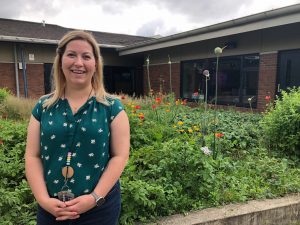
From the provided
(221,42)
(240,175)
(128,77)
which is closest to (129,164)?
(240,175)

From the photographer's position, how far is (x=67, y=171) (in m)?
1.58

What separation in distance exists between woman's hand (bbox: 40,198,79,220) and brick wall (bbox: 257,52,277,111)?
904 cm

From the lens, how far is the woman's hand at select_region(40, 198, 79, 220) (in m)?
1.53

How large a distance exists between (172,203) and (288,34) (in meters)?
7.77

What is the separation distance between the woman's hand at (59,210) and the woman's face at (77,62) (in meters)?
0.65

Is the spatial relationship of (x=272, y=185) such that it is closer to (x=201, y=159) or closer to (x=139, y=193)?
(x=201, y=159)

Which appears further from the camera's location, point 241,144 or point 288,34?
point 288,34

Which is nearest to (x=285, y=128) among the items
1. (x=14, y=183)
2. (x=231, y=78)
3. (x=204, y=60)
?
(x=14, y=183)

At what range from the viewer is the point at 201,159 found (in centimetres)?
303

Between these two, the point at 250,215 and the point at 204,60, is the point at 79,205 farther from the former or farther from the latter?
the point at 204,60

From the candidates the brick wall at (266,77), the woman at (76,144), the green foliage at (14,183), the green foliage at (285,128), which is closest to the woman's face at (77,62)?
the woman at (76,144)

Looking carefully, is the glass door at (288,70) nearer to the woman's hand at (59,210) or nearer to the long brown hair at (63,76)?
the long brown hair at (63,76)

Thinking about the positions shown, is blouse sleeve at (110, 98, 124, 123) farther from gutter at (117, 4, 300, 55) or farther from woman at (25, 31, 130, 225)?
gutter at (117, 4, 300, 55)

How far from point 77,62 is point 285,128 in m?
4.13
